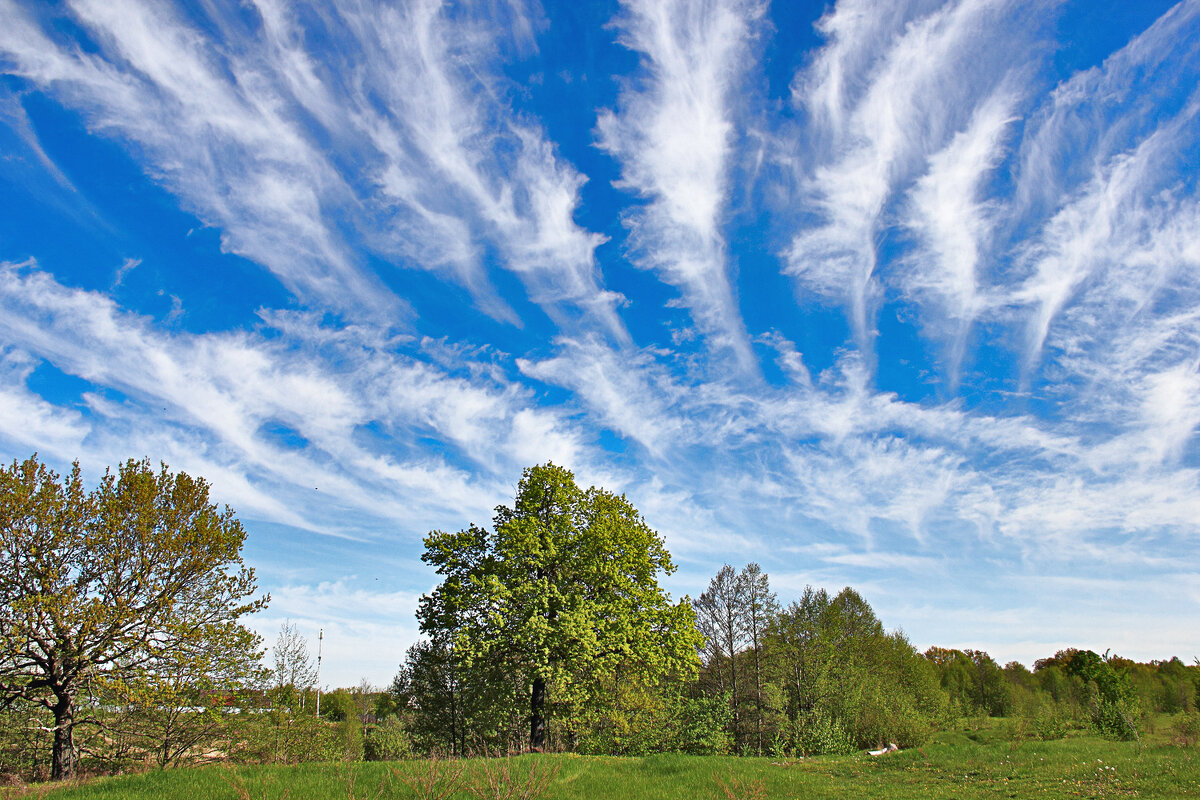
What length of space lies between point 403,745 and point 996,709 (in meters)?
85.2

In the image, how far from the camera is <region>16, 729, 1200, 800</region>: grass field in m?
10.9

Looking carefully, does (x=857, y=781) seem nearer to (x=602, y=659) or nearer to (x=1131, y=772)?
(x=1131, y=772)

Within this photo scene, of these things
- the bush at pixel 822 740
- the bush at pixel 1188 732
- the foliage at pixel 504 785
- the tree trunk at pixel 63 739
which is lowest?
the bush at pixel 822 740

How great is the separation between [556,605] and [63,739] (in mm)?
17469

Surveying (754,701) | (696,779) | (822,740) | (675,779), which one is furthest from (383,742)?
(696,779)

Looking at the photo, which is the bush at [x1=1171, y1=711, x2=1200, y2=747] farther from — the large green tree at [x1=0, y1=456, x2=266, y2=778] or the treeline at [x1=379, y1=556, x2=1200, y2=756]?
the large green tree at [x1=0, y1=456, x2=266, y2=778]

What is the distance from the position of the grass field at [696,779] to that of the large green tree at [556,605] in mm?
5640

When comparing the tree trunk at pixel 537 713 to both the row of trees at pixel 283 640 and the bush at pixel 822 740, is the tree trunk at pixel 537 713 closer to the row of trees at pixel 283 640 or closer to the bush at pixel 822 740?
the row of trees at pixel 283 640

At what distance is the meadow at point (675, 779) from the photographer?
1064 centimetres

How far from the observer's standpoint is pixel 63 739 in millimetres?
20156

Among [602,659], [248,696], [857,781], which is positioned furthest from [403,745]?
[857,781]

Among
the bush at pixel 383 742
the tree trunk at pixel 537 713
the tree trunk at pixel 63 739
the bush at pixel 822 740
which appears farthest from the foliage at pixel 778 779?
the bush at pixel 383 742

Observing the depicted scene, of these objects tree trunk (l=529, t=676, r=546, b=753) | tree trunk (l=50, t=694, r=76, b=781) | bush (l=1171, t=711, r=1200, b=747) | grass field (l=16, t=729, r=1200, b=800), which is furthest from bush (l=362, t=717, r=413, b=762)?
bush (l=1171, t=711, r=1200, b=747)

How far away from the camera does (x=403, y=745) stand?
52.6 meters
